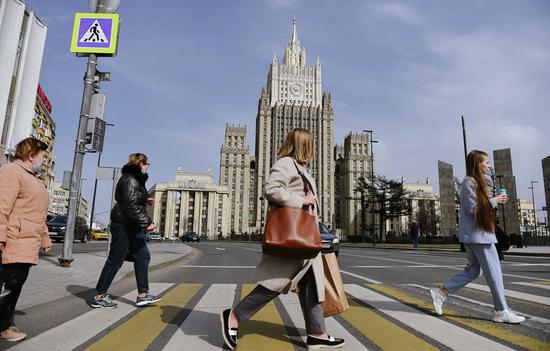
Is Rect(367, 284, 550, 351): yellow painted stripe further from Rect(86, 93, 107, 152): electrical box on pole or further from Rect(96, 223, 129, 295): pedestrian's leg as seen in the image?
Rect(86, 93, 107, 152): electrical box on pole

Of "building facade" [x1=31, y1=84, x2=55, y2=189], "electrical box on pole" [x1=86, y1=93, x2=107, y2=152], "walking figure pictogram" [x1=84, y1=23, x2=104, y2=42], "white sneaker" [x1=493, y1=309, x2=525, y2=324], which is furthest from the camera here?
"building facade" [x1=31, y1=84, x2=55, y2=189]

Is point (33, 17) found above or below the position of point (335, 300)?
above

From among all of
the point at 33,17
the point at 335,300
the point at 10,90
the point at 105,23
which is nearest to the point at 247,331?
the point at 335,300

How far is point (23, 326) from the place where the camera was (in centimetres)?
376

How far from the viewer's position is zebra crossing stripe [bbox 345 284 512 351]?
3.13m

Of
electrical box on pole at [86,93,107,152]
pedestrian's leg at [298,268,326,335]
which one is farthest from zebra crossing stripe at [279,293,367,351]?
electrical box on pole at [86,93,107,152]

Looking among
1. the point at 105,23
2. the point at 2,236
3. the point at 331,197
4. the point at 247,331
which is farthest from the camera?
the point at 331,197

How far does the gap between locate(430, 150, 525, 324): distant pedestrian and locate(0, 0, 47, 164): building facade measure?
75.2ft

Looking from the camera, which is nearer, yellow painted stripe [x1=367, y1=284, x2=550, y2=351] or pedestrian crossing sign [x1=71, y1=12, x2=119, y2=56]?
yellow painted stripe [x1=367, y1=284, x2=550, y2=351]

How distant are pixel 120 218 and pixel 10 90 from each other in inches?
913

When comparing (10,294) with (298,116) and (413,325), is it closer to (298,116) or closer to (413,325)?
(413,325)

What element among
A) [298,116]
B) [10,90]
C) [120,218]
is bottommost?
[120,218]

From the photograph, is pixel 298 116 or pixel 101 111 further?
pixel 298 116

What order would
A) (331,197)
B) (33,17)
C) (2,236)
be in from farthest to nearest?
(331,197) < (33,17) < (2,236)
